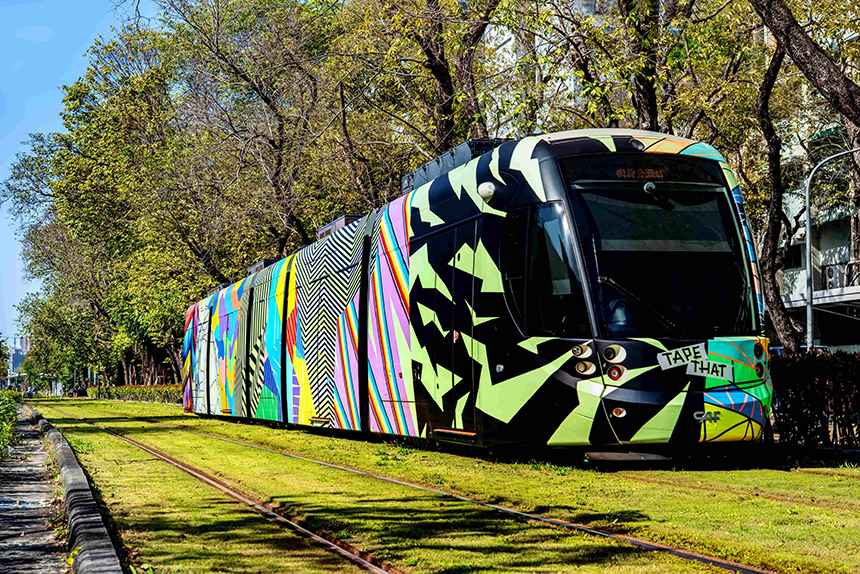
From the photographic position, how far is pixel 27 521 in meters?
8.56

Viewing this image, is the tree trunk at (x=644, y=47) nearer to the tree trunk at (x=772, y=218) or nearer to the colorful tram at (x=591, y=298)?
the tree trunk at (x=772, y=218)

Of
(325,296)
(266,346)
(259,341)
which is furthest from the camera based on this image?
(259,341)

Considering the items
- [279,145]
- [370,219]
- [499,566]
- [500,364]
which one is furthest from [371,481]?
[279,145]

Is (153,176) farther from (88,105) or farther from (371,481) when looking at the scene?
(371,481)

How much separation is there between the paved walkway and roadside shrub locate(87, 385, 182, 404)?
4280cm

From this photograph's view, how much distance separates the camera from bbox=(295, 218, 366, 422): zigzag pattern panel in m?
17.0

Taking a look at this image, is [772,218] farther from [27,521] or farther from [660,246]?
[27,521]

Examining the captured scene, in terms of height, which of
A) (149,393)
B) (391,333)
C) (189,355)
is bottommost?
(149,393)

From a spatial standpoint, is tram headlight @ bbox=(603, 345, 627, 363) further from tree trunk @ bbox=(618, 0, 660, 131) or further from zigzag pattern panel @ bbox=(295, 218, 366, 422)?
tree trunk @ bbox=(618, 0, 660, 131)

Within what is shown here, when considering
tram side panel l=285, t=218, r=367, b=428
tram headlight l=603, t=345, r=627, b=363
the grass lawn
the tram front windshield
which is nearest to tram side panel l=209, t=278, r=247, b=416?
tram side panel l=285, t=218, r=367, b=428

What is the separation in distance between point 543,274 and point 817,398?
15.4 feet

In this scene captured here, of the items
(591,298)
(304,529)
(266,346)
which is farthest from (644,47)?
(304,529)

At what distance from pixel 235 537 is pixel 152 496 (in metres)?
2.92

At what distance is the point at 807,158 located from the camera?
116 ft
